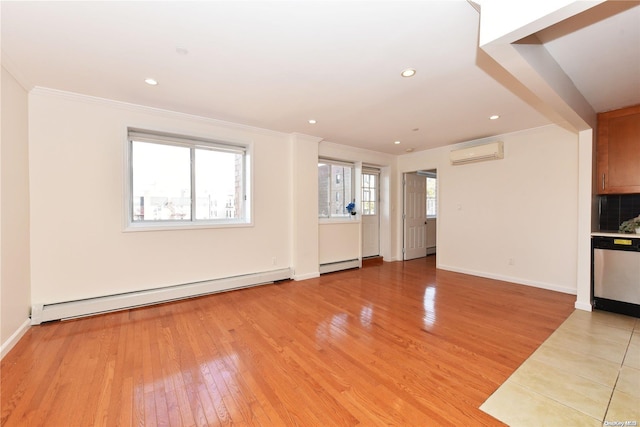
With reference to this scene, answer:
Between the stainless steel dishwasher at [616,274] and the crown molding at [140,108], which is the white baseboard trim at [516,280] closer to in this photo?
the stainless steel dishwasher at [616,274]

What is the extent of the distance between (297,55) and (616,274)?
4.17 metres

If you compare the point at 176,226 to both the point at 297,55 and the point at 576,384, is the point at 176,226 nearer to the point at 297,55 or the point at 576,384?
the point at 297,55

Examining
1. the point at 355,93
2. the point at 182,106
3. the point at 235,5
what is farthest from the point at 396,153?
the point at 235,5

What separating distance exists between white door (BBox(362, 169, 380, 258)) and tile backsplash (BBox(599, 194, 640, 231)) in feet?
11.8

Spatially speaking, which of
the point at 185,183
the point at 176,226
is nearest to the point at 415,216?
the point at 185,183

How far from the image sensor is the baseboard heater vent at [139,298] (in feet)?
9.04

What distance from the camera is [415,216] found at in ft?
20.9

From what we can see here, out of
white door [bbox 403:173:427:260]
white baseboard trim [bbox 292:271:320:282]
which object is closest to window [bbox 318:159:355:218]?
white baseboard trim [bbox 292:271:320:282]

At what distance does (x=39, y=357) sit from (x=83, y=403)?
0.95 meters

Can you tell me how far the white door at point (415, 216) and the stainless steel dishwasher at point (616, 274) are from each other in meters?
3.30

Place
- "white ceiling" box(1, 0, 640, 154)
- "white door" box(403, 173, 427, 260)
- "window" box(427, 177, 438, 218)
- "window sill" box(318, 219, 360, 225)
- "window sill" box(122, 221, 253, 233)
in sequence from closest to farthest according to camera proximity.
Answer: "white ceiling" box(1, 0, 640, 154)
"window sill" box(122, 221, 253, 233)
"window sill" box(318, 219, 360, 225)
"white door" box(403, 173, 427, 260)
"window" box(427, 177, 438, 218)

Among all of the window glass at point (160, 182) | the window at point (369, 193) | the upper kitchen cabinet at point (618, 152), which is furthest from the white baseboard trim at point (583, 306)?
the window glass at point (160, 182)

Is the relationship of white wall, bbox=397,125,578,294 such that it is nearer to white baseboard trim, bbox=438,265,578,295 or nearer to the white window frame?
white baseboard trim, bbox=438,265,578,295

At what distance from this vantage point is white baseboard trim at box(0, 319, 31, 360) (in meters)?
2.15
